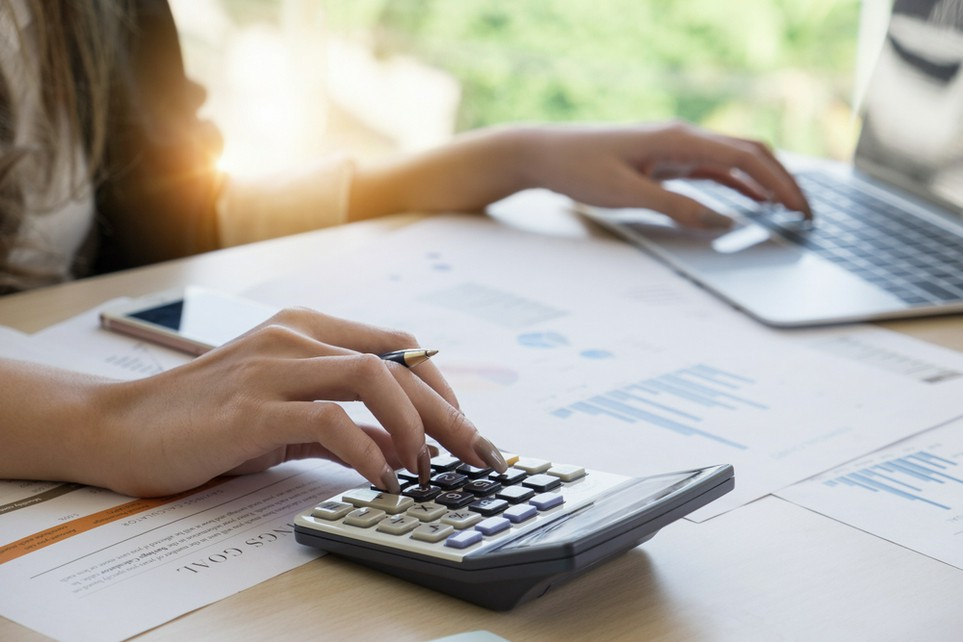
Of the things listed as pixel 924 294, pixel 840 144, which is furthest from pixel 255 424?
pixel 840 144

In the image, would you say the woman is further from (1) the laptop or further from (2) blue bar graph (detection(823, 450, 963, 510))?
(2) blue bar graph (detection(823, 450, 963, 510))

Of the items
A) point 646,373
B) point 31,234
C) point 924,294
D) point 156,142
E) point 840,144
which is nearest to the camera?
point 646,373

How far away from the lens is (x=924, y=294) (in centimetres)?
80

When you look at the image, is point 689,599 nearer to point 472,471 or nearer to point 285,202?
point 472,471

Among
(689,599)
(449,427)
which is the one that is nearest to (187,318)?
(449,427)

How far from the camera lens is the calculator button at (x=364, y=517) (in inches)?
18.0

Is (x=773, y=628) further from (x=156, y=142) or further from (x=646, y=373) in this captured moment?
(x=156, y=142)

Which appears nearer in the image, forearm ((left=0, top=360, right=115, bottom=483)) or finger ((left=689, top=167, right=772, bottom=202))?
forearm ((left=0, top=360, right=115, bottom=483))

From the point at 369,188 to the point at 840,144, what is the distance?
2606 millimetres

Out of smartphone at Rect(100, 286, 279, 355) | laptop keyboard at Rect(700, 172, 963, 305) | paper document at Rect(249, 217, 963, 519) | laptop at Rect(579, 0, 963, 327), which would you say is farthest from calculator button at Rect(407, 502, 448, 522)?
laptop keyboard at Rect(700, 172, 963, 305)

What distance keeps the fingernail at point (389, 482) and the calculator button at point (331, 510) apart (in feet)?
0.06

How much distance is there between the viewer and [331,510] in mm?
472

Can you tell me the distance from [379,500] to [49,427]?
0.63ft

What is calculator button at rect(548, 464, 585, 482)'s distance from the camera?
488mm
